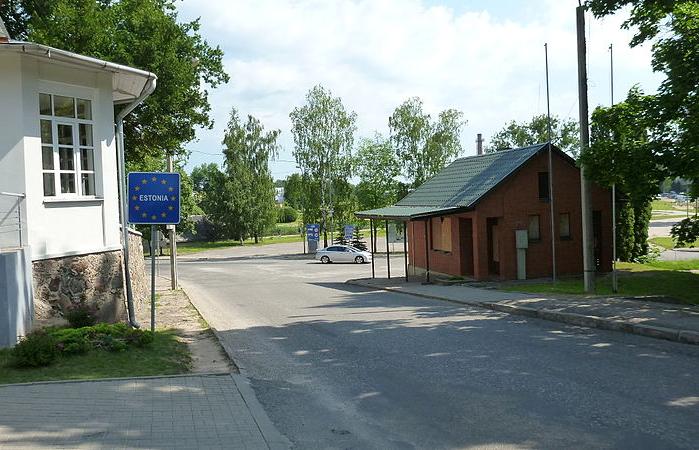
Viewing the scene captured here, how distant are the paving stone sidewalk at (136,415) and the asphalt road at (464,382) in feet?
1.47

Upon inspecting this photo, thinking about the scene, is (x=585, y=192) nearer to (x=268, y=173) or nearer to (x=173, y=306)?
(x=173, y=306)

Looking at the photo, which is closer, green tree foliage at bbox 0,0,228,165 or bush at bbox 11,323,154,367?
bush at bbox 11,323,154,367

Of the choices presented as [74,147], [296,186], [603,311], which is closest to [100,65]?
[74,147]

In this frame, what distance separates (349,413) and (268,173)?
68.3 metres

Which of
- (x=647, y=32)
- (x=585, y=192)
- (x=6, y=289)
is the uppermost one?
(x=647, y=32)

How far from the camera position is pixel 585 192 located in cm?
1834

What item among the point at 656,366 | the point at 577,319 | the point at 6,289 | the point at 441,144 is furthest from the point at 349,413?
the point at 441,144

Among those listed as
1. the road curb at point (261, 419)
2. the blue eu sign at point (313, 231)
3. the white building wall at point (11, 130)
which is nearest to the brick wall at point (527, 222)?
the white building wall at point (11, 130)

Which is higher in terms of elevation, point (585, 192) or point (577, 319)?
point (585, 192)

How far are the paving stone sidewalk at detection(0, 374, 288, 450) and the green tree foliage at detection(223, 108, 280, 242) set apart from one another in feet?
216

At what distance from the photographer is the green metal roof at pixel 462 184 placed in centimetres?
2547

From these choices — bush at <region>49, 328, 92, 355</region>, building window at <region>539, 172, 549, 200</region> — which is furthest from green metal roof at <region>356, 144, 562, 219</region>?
bush at <region>49, 328, 92, 355</region>

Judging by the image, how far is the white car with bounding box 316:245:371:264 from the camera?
48.0 m

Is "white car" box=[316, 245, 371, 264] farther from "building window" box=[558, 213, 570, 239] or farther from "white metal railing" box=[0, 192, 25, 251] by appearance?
"white metal railing" box=[0, 192, 25, 251]
